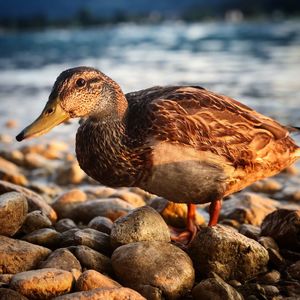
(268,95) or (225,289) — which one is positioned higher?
(225,289)

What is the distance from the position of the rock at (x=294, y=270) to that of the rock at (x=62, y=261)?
1500 millimetres

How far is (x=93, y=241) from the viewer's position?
154 inches

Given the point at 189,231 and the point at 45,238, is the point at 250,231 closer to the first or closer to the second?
the point at 189,231

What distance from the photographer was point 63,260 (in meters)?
3.53

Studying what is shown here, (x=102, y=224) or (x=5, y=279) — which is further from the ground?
(x=5, y=279)

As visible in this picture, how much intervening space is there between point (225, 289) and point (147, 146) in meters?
1.07

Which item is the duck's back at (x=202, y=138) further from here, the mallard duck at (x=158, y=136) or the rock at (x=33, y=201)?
the rock at (x=33, y=201)

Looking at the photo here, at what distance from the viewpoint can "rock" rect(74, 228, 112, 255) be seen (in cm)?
388

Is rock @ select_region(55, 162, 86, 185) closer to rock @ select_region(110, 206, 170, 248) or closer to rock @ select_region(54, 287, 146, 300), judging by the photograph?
rock @ select_region(110, 206, 170, 248)

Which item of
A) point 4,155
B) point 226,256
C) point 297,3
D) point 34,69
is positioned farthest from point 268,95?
point 297,3

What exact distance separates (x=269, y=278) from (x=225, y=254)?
16.2 inches

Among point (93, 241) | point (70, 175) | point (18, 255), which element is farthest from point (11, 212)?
point (70, 175)

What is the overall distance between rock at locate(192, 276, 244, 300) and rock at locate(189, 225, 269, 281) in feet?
1.08

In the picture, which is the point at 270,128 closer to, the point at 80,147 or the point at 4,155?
the point at 80,147
